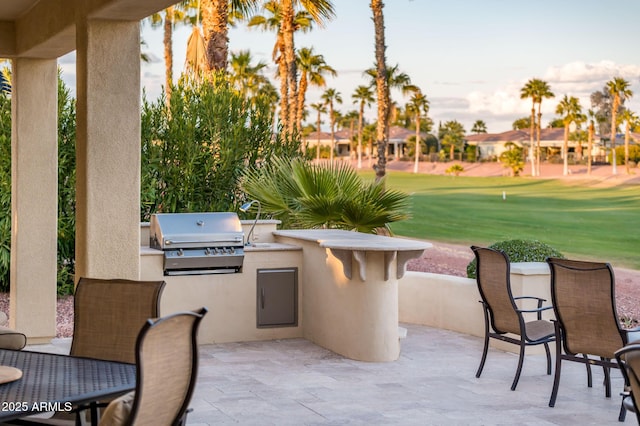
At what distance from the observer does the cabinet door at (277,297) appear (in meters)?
9.30

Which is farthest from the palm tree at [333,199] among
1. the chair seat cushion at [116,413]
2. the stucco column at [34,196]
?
the chair seat cushion at [116,413]

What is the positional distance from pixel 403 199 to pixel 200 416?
5.04 metres

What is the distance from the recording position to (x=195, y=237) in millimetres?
8852

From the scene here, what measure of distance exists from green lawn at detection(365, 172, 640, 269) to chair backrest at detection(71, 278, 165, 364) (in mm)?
31103

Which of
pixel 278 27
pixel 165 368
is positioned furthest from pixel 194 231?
pixel 278 27

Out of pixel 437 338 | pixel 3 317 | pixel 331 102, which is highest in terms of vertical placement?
pixel 331 102

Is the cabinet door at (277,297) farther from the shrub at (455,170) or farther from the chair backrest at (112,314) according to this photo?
the shrub at (455,170)

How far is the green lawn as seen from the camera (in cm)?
4103

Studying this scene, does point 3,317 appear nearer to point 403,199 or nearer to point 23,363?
point 23,363

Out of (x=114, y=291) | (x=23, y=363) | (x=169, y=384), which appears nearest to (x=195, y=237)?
(x=114, y=291)

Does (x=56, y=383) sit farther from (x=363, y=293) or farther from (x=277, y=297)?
(x=277, y=297)

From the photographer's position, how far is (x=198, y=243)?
889cm

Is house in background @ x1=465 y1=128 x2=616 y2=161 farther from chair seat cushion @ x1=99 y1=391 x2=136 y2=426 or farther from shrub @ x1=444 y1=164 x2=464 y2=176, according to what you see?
chair seat cushion @ x1=99 y1=391 x2=136 y2=426

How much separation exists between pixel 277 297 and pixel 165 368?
19.5 feet
